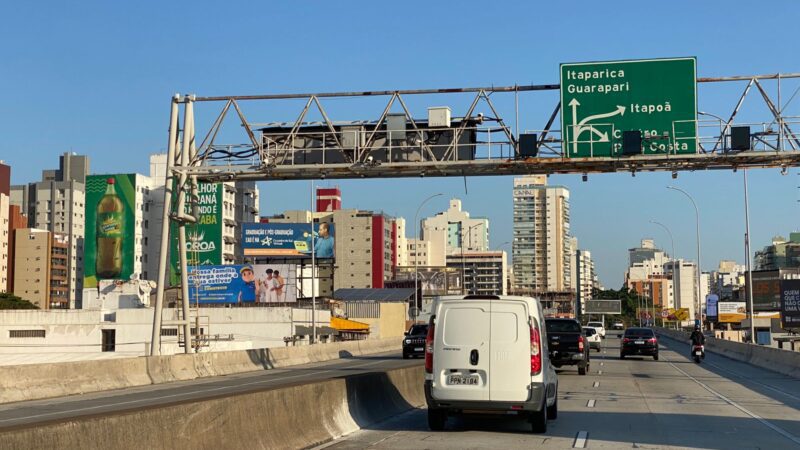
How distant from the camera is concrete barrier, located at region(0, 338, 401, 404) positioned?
23.3 m

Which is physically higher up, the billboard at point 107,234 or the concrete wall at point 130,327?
the billboard at point 107,234

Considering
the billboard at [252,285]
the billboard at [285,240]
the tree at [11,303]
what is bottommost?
the tree at [11,303]

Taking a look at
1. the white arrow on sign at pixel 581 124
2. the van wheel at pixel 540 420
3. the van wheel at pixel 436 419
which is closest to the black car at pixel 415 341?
the white arrow on sign at pixel 581 124

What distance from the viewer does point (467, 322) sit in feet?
48.4

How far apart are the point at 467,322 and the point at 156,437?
6570mm

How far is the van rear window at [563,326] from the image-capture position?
107 ft

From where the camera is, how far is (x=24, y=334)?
87125 millimetres

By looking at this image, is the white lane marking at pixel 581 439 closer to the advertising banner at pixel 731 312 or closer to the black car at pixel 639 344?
the black car at pixel 639 344

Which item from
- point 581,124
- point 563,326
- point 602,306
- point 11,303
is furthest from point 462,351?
point 11,303

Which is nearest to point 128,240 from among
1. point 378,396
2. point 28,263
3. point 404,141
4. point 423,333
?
point 28,263

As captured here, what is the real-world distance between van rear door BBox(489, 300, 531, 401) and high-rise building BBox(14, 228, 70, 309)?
17296 cm

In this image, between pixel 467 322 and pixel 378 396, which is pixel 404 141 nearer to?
pixel 378 396

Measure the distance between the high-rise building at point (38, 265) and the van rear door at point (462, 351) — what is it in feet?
566

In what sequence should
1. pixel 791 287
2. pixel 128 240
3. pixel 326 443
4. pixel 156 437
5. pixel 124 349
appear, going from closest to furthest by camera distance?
1. pixel 156 437
2. pixel 326 443
3. pixel 124 349
4. pixel 791 287
5. pixel 128 240
